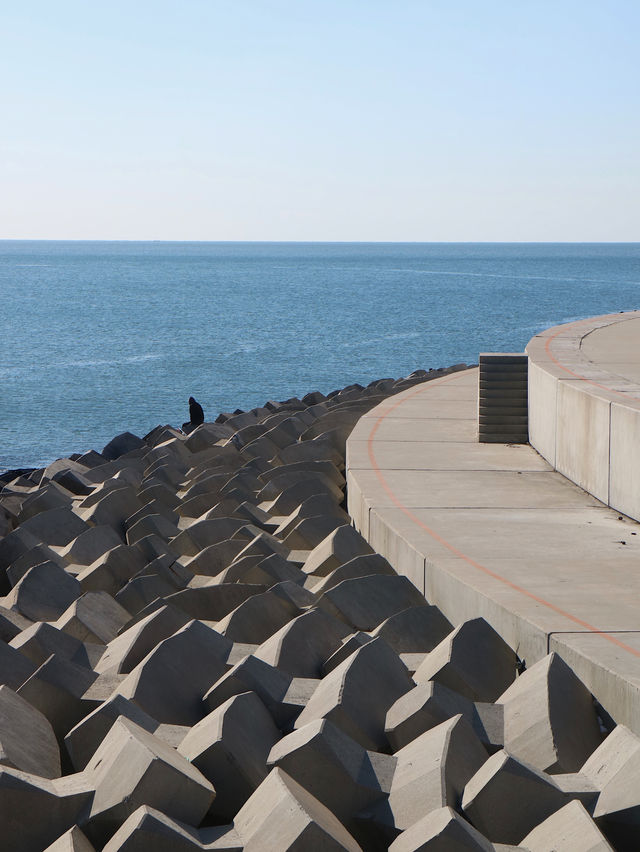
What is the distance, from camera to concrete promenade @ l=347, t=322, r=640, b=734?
478 centimetres

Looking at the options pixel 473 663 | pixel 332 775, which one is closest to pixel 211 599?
pixel 473 663

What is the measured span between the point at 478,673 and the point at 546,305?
8968 centimetres

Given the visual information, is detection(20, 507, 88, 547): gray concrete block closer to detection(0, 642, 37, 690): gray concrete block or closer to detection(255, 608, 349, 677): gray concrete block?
detection(0, 642, 37, 690): gray concrete block

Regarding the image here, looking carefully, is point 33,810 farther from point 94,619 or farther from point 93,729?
point 94,619

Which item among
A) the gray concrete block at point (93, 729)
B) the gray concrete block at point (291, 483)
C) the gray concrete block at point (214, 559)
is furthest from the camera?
the gray concrete block at point (291, 483)

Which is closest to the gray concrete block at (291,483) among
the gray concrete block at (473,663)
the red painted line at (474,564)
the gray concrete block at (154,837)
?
the red painted line at (474,564)

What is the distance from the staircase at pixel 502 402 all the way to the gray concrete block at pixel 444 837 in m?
7.52

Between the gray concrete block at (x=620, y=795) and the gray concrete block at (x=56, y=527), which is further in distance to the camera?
the gray concrete block at (x=56, y=527)

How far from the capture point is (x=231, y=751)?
12.6ft

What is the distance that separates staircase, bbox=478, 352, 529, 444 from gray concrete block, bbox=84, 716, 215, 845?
7.32 m

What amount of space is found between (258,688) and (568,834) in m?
1.50

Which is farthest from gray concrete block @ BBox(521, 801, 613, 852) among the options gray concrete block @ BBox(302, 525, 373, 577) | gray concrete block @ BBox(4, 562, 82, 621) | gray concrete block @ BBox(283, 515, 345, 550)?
gray concrete block @ BBox(283, 515, 345, 550)

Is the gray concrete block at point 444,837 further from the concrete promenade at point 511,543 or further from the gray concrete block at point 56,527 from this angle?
the gray concrete block at point 56,527

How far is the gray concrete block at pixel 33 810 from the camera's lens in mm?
3521
